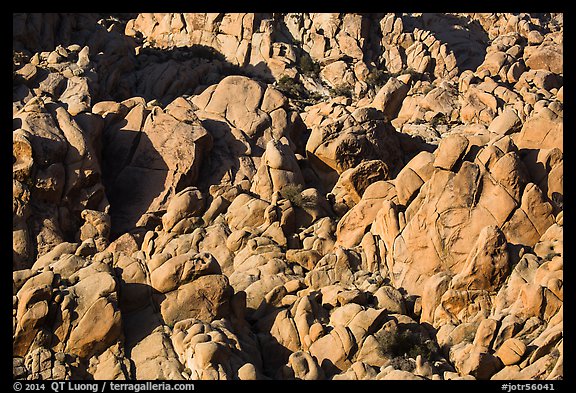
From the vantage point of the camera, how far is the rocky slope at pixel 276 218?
36562 mm

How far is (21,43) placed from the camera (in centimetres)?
6525

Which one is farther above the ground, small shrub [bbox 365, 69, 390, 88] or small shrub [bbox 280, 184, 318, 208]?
small shrub [bbox 280, 184, 318, 208]

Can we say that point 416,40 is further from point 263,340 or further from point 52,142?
point 263,340

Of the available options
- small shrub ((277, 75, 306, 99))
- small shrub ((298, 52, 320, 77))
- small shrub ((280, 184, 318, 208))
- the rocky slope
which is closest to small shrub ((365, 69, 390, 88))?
the rocky slope

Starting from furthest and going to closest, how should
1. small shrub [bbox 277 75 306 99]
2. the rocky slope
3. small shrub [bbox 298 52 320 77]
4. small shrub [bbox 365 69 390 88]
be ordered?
small shrub [bbox 365 69 390 88], small shrub [bbox 298 52 320 77], small shrub [bbox 277 75 306 99], the rocky slope

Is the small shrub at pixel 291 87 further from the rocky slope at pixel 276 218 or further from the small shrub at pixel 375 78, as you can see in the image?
the small shrub at pixel 375 78

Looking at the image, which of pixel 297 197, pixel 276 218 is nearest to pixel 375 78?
pixel 297 197

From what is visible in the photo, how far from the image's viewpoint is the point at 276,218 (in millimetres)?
48156

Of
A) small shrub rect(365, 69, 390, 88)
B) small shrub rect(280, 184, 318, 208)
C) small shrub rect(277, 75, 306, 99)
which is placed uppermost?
small shrub rect(280, 184, 318, 208)

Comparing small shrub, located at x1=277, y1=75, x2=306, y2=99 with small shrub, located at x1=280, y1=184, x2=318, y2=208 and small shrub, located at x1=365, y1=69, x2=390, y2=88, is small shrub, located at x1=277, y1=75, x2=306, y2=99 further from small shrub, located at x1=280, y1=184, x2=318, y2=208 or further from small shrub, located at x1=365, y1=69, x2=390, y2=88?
small shrub, located at x1=280, y1=184, x2=318, y2=208

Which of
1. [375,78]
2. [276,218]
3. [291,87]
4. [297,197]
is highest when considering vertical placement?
[297,197]

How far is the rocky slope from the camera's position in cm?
3656

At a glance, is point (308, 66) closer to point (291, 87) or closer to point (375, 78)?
point (291, 87)
